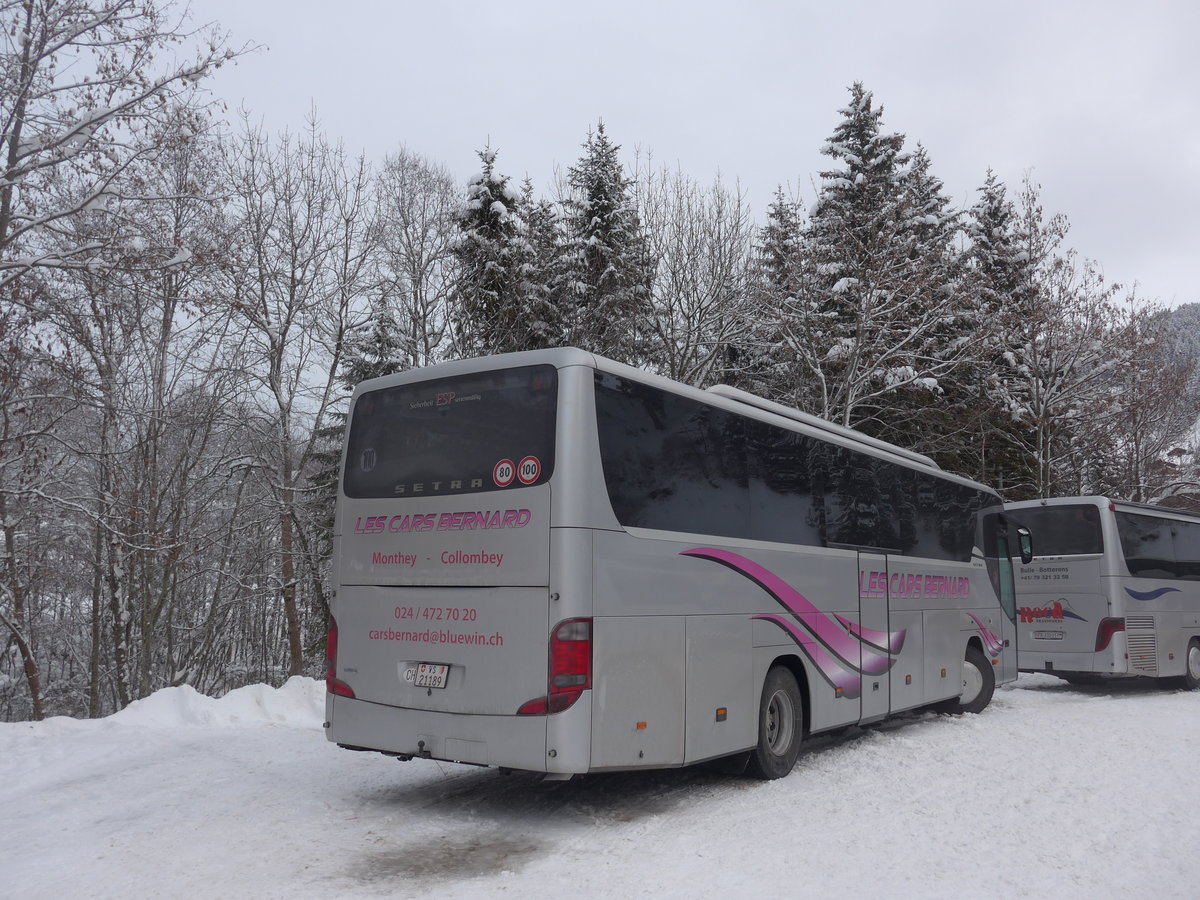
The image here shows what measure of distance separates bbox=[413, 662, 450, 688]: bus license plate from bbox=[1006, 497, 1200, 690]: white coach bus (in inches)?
481

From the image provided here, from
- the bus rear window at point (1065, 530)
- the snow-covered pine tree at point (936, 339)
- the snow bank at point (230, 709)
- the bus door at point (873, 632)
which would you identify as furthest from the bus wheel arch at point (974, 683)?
the snow-covered pine tree at point (936, 339)

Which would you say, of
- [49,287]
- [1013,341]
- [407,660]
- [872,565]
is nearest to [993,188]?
[1013,341]

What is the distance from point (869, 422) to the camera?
28.8m

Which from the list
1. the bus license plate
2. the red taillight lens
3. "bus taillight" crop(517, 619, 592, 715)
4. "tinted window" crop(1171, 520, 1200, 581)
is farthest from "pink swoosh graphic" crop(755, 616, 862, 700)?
"tinted window" crop(1171, 520, 1200, 581)

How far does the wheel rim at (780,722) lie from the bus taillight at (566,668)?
270 cm

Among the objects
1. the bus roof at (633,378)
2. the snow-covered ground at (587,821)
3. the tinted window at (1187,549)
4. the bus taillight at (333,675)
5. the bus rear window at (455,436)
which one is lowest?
the snow-covered ground at (587,821)

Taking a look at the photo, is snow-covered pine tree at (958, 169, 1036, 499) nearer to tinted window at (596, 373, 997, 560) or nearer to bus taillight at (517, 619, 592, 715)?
tinted window at (596, 373, 997, 560)

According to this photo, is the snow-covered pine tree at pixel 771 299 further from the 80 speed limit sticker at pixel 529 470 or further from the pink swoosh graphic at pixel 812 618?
the 80 speed limit sticker at pixel 529 470

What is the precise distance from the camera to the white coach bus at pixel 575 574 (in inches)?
262

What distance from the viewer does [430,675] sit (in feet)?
23.3

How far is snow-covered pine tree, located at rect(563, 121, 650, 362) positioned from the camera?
2788 cm

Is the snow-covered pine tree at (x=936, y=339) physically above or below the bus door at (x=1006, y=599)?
above

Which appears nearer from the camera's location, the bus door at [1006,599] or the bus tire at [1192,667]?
the bus door at [1006,599]

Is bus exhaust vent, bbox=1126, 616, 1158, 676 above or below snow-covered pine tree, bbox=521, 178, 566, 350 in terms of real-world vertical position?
below
